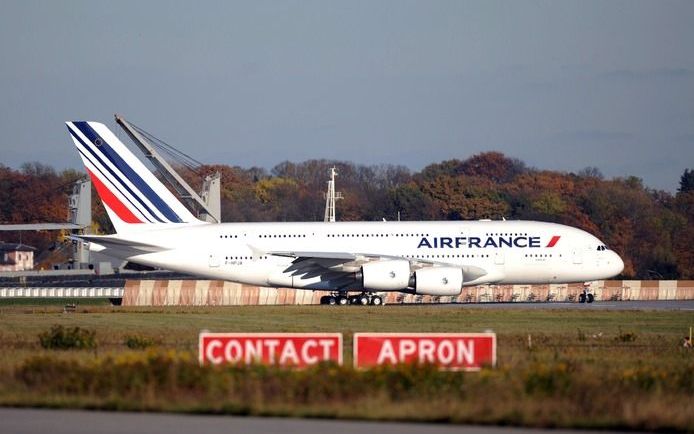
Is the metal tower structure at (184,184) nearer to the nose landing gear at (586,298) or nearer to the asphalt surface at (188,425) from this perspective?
the nose landing gear at (586,298)

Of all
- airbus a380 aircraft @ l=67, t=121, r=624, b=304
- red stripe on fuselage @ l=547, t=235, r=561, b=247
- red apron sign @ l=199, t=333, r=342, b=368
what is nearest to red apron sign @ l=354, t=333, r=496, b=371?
red apron sign @ l=199, t=333, r=342, b=368

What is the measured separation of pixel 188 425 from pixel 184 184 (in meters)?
77.2

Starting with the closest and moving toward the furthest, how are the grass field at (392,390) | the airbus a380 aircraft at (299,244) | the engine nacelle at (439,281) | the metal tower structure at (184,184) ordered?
the grass field at (392,390) < the engine nacelle at (439,281) < the airbus a380 aircraft at (299,244) < the metal tower structure at (184,184)

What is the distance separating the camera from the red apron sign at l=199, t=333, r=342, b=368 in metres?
21.9

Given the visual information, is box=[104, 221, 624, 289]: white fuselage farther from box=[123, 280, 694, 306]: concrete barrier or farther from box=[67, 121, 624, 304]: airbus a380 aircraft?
box=[123, 280, 694, 306]: concrete barrier

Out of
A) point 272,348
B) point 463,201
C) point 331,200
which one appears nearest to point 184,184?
point 331,200

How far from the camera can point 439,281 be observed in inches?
2082

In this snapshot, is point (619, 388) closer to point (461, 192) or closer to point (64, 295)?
point (64, 295)

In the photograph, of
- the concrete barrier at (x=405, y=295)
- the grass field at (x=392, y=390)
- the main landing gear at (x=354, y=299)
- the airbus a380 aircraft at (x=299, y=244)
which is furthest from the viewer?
the concrete barrier at (x=405, y=295)

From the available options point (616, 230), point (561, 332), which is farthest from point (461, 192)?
A: point (561, 332)

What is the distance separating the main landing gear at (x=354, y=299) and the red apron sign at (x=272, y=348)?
32882 millimetres

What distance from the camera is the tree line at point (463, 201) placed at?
353 feet

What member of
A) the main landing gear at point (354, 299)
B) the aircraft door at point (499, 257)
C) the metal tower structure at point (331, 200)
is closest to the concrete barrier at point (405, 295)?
the main landing gear at point (354, 299)

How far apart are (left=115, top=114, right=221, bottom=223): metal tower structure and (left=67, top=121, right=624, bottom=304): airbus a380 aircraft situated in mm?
33745
